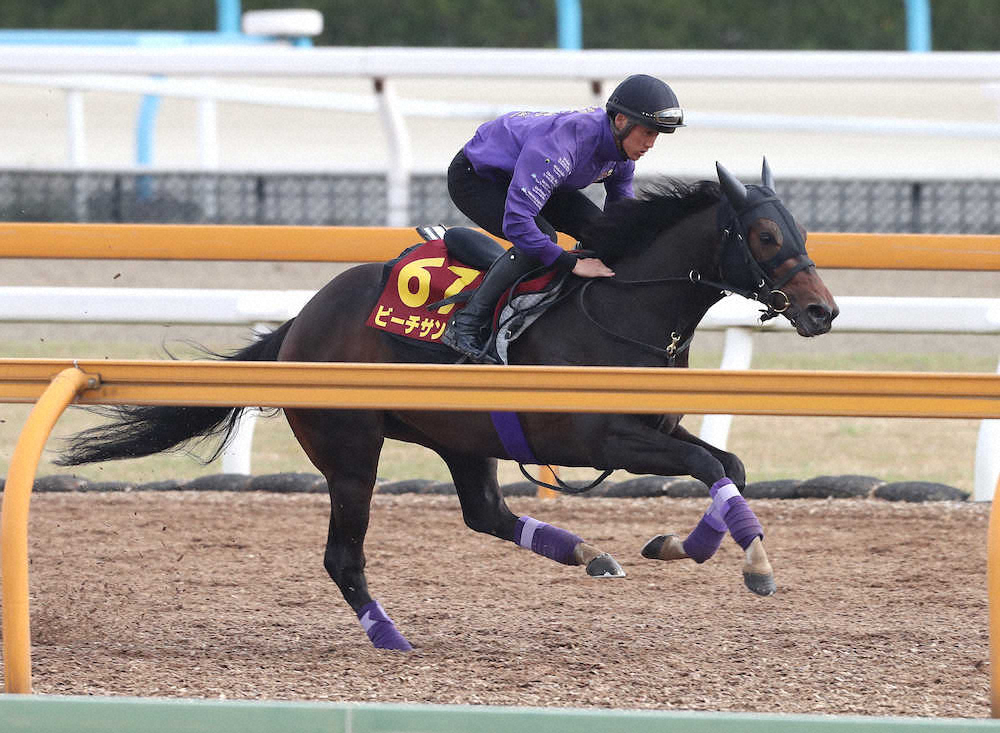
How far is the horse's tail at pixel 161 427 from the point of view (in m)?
4.48

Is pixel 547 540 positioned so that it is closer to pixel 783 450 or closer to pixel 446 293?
pixel 446 293

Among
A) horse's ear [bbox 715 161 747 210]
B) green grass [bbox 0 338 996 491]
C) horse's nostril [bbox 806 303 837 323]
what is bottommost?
green grass [bbox 0 338 996 491]

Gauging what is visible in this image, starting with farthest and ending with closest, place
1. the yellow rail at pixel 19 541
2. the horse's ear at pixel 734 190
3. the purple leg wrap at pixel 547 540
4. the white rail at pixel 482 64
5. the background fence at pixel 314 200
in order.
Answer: the background fence at pixel 314 200 → the white rail at pixel 482 64 → the purple leg wrap at pixel 547 540 → the horse's ear at pixel 734 190 → the yellow rail at pixel 19 541

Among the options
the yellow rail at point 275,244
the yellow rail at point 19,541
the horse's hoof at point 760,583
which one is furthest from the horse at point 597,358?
the yellow rail at point 19,541

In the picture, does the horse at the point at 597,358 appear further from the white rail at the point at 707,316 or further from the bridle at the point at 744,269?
the white rail at the point at 707,316

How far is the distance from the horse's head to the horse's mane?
0.14 metres

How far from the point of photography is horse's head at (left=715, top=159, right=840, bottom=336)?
3824mm

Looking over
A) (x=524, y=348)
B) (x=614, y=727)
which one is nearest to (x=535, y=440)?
(x=524, y=348)

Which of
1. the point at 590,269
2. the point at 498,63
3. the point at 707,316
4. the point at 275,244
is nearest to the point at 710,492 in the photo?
the point at 590,269

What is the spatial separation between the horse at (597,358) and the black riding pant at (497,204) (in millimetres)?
62

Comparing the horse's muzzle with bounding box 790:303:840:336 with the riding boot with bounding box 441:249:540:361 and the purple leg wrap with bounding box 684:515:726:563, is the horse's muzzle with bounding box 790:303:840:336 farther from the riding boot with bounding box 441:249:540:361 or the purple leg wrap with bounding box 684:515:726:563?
the riding boot with bounding box 441:249:540:361

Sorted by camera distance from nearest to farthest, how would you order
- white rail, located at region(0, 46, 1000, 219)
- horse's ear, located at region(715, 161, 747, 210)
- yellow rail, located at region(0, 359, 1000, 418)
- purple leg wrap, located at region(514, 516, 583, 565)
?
Answer: 1. yellow rail, located at region(0, 359, 1000, 418)
2. horse's ear, located at region(715, 161, 747, 210)
3. purple leg wrap, located at region(514, 516, 583, 565)
4. white rail, located at region(0, 46, 1000, 219)

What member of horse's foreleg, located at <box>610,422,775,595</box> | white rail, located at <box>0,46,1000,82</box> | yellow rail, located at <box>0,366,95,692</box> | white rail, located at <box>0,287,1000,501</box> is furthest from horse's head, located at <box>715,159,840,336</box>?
white rail, located at <box>0,46,1000,82</box>

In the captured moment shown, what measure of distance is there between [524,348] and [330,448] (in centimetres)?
60
